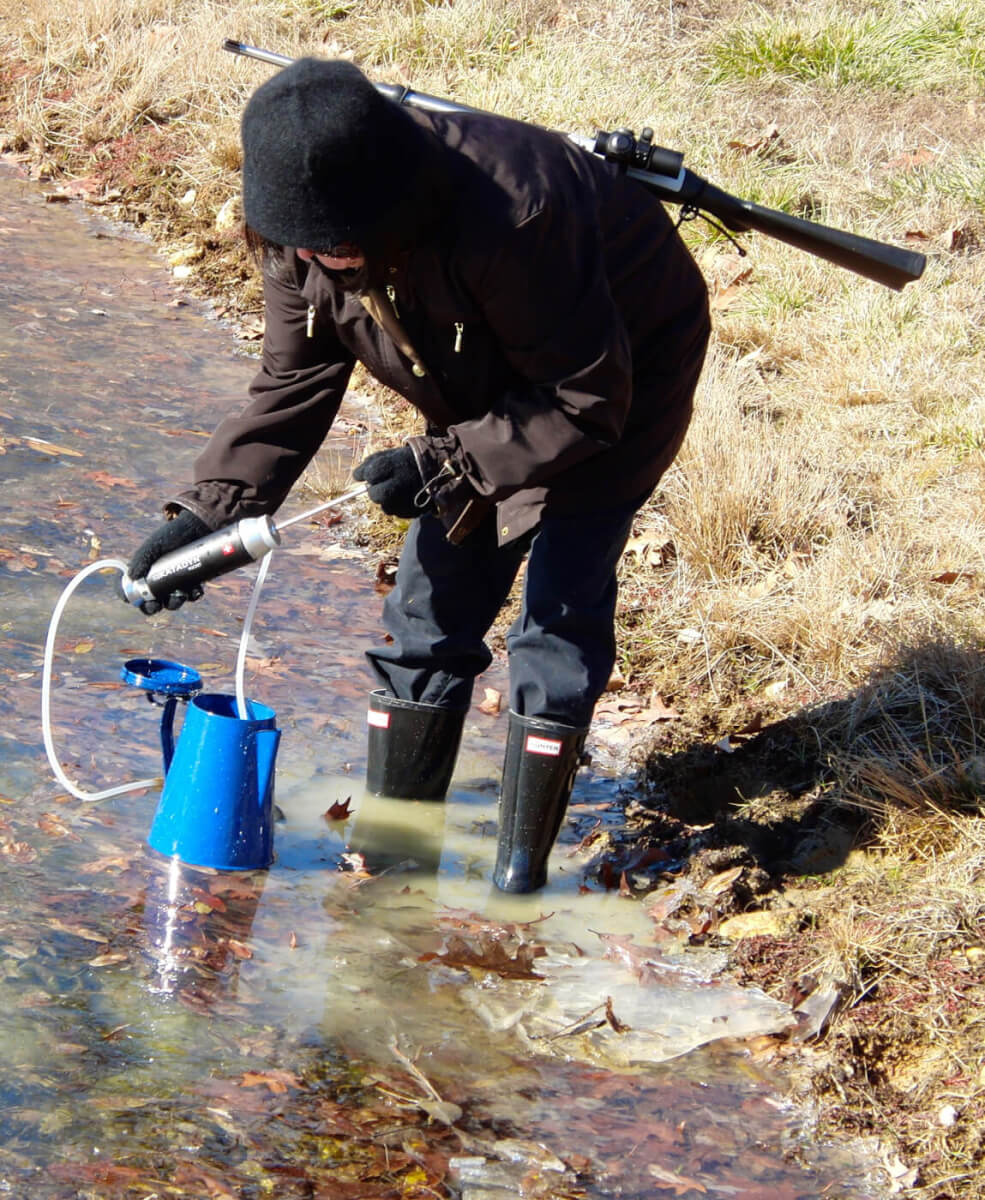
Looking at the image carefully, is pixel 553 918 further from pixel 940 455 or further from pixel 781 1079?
pixel 940 455

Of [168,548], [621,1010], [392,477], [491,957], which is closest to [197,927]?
[491,957]

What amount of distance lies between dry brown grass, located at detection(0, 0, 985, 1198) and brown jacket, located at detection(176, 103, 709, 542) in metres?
1.29

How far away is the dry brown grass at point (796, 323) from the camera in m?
3.81

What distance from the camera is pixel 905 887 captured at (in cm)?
354

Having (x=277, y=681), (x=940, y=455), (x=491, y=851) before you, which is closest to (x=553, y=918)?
(x=491, y=851)

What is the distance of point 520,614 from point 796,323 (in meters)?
3.59

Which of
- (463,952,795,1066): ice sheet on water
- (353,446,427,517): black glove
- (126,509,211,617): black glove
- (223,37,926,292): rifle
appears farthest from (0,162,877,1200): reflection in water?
(223,37,926,292): rifle

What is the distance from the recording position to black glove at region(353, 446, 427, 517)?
10.6 ft

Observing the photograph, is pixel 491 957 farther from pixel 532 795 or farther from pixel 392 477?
pixel 392 477

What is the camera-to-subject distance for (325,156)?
255cm

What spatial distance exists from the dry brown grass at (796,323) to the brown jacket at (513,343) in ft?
4.22

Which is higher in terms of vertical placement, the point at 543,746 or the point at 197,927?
the point at 543,746

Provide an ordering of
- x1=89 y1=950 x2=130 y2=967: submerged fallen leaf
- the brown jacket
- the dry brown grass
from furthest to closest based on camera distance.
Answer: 1. the dry brown grass
2. x1=89 y1=950 x2=130 y2=967: submerged fallen leaf
3. the brown jacket

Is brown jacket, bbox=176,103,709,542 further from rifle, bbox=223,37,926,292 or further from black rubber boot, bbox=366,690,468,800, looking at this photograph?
black rubber boot, bbox=366,690,468,800
